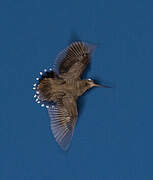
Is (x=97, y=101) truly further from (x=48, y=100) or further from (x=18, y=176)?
(x=18, y=176)

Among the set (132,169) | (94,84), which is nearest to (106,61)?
(94,84)

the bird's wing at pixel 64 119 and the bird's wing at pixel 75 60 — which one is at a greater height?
the bird's wing at pixel 75 60

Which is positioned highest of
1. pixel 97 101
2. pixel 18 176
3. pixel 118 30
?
pixel 118 30

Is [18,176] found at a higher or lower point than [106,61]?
lower
